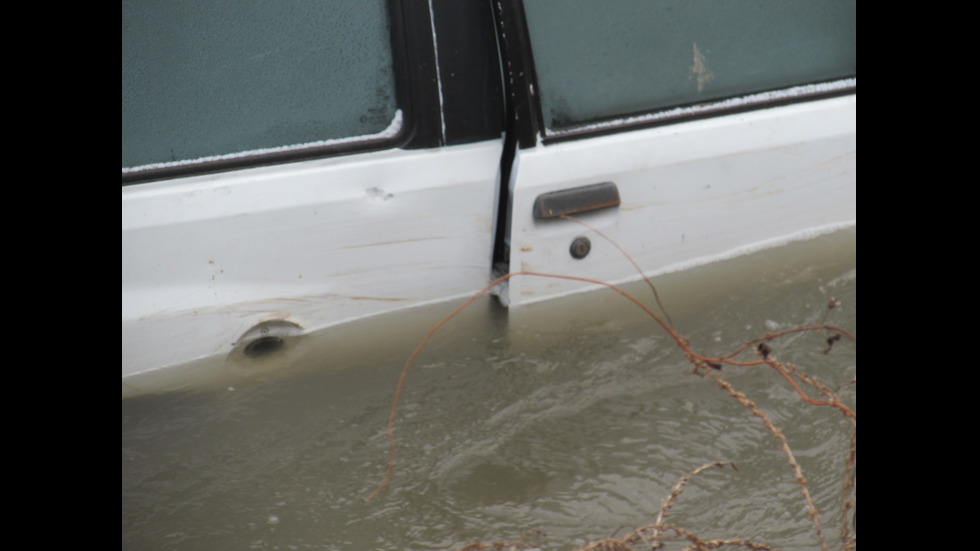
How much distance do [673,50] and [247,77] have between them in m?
1.17

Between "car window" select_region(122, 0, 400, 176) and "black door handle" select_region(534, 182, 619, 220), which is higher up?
"car window" select_region(122, 0, 400, 176)

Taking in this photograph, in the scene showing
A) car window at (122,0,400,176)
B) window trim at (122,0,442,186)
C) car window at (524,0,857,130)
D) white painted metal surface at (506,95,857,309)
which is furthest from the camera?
white painted metal surface at (506,95,857,309)

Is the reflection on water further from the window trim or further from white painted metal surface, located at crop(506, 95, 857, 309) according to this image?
the window trim

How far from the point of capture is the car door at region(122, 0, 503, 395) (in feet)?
6.37

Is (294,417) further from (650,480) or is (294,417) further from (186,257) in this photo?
(650,480)

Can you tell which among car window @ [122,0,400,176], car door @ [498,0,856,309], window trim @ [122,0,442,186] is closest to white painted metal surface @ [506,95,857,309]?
car door @ [498,0,856,309]

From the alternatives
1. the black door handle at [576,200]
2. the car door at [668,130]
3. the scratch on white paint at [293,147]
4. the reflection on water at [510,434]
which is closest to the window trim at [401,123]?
the scratch on white paint at [293,147]

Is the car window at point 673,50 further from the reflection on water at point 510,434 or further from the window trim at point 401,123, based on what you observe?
the reflection on water at point 510,434

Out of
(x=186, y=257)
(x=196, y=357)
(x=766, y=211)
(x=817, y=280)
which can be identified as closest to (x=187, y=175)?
(x=186, y=257)

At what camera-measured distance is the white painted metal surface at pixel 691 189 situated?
7.46 ft

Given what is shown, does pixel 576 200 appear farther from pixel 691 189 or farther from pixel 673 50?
pixel 673 50

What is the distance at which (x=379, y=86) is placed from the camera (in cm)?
208

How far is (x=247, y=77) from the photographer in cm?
196

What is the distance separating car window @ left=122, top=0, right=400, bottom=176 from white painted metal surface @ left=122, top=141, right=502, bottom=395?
8 cm
